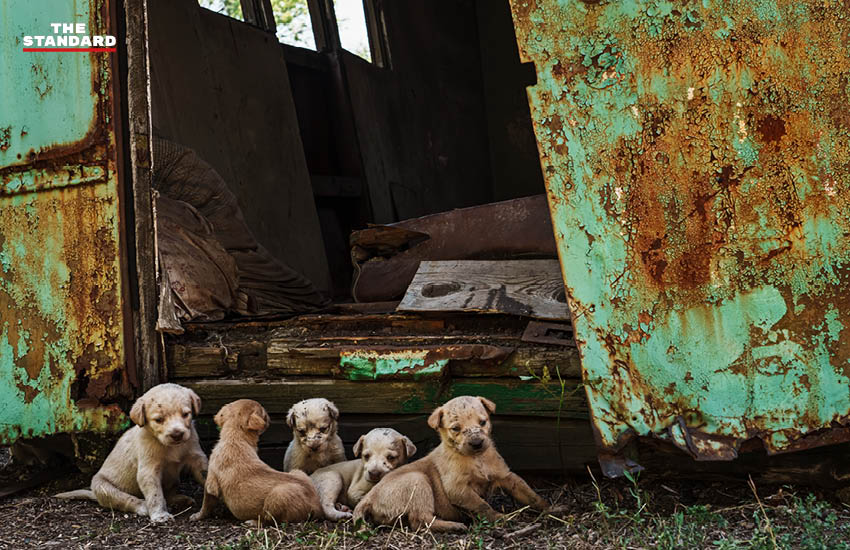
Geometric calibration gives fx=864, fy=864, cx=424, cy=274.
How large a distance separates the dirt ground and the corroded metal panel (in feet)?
0.97

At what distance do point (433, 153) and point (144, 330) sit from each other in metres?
6.22

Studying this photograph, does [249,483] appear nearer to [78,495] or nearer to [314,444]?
[314,444]

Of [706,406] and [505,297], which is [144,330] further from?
[706,406]

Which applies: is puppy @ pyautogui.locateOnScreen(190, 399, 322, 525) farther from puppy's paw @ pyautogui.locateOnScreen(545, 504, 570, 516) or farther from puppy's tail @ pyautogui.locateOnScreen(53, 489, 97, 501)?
puppy's paw @ pyautogui.locateOnScreen(545, 504, 570, 516)

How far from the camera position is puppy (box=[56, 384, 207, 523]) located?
391 cm

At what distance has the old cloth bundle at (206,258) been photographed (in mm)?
4996

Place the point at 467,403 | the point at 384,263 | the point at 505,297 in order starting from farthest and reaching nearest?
the point at 384,263 < the point at 505,297 < the point at 467,403

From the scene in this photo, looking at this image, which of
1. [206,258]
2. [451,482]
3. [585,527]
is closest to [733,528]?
[585,527]

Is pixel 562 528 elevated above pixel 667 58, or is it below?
below

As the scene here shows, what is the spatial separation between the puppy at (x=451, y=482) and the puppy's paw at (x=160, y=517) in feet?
3.10

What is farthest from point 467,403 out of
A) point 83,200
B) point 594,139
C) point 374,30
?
point 374,30

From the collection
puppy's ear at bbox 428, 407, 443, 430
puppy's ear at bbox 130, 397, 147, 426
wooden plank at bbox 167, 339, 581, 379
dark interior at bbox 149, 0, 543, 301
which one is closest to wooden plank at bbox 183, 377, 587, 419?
wooden plank at bbox 167, 339, 581, 379

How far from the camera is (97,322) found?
4.52 m

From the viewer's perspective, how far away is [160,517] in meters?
3.89
